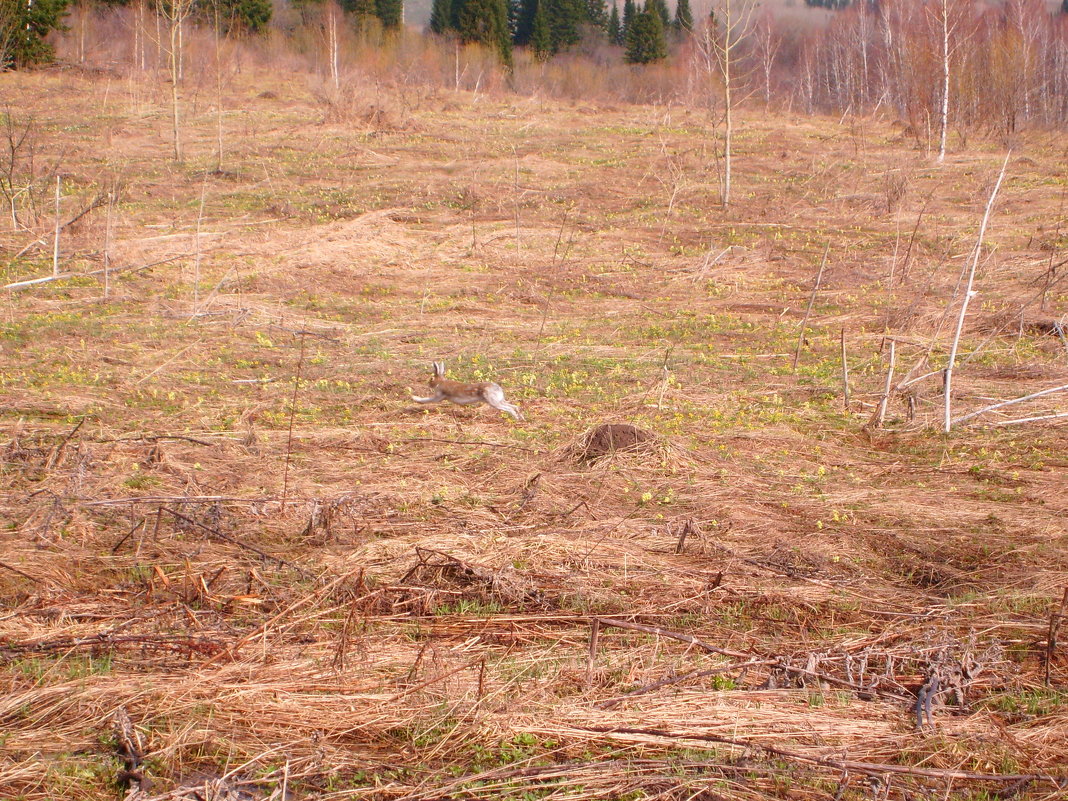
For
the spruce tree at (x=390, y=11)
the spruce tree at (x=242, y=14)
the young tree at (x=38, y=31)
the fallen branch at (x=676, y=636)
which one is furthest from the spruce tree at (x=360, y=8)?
the fallen branch at (x=676, y=636)

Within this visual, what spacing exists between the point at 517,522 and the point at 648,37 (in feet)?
168

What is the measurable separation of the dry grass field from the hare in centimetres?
15

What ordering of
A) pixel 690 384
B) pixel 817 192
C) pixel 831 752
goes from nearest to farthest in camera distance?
pixel 831 752
pixel 690 384
pixel 817 192

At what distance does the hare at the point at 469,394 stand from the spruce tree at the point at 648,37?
4827cm

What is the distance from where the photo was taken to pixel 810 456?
24.7 ft

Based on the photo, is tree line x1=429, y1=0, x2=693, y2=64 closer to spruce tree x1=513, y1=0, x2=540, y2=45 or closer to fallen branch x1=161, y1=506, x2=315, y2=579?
spruce tree x1=513, y1=0, x2=540, y2=45

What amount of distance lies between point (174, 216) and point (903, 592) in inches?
563

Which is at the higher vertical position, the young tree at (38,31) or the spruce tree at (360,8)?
the spruce tree at (360,8)

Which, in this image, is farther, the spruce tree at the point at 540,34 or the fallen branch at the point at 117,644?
the spruce tree at the point at 540,34

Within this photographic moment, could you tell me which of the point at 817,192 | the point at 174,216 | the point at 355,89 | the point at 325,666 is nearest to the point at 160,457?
the point at 325,666

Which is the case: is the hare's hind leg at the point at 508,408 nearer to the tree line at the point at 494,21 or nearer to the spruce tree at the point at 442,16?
the tree line at the point at 494,21

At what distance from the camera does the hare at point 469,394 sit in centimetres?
812

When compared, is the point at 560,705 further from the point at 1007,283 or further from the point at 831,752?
the point at 1007,283

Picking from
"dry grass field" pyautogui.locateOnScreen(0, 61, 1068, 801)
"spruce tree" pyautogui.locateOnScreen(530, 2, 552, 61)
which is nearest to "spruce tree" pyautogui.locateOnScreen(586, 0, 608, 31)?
"spruce tree" pyautogui.locateOnScreen(530, 2, 552, 61)
